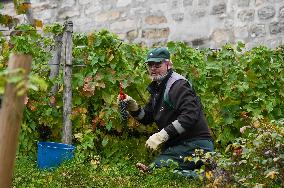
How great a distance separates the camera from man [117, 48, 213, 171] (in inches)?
186

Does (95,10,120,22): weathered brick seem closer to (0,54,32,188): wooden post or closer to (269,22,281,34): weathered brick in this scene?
(269,22,281,34): weathered brick

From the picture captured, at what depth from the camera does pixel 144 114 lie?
524cm

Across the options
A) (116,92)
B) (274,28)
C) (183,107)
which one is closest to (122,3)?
(274,28)

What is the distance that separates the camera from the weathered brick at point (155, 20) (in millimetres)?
9055

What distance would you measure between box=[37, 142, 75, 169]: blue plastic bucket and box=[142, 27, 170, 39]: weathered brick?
431 centimetres

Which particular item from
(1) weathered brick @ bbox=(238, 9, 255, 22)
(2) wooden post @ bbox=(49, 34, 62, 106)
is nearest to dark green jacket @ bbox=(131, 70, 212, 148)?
(2) wooden post @ bbox=(49, 34, 62, 106)

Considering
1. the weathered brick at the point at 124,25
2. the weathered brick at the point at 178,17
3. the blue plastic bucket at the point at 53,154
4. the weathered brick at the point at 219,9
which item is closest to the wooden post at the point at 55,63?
the blue plastic bucket at the point at 53,154

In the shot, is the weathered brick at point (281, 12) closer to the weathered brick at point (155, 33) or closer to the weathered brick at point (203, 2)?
the weathered brick at point (203, 2)

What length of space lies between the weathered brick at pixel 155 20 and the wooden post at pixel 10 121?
709cm

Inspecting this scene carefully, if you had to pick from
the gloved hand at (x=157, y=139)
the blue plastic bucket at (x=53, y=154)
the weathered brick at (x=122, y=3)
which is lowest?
the blue plastic bucket at (x=53, y=154)

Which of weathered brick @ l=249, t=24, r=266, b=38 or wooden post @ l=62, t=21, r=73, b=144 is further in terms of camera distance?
weathered brick @ l=249, t=24, r=266, b=38

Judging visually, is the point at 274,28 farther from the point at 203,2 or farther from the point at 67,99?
the point at 67,99

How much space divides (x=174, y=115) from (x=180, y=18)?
13.8 feet

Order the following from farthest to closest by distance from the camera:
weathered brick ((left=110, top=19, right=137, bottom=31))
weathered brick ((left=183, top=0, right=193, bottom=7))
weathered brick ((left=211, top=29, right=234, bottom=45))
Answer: weathered brick ((left=110, top=19, right=137, bottom=31))
weathered brick ((left=183, top=0, right=193, bottom=7))
weathered brick ((left=211, top=29, right=234, bottom=45))
